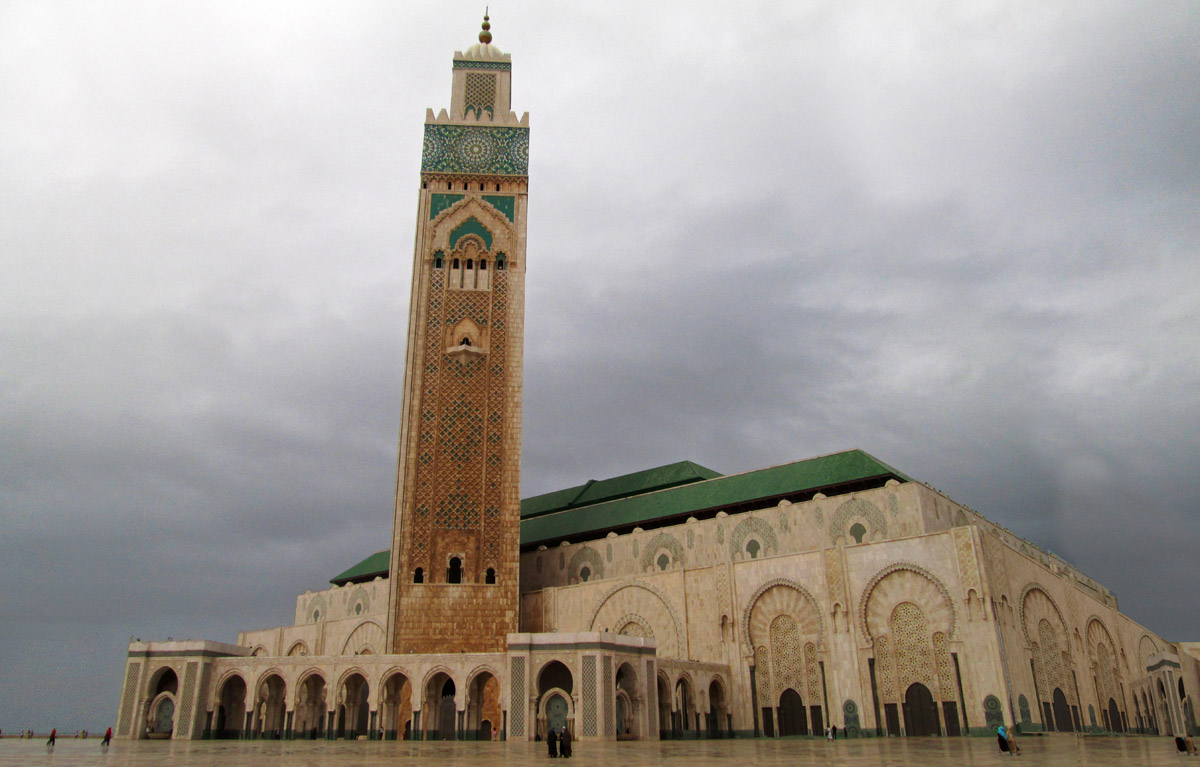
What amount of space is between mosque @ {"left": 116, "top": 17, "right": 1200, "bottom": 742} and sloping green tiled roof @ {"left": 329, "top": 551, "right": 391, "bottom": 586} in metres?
4.39

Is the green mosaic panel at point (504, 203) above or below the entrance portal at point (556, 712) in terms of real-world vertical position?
above

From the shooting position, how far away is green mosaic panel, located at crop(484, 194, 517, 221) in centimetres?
3100

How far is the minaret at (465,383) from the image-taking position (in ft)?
86.3

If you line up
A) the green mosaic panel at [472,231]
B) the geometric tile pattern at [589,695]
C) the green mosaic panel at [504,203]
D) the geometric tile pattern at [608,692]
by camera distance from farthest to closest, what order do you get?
the green mosaic panel at [504,203] → the green mosaic panel at [472,231] → the geometric tile pattern at [608,692] → the geometric tile pattern at [589,695]

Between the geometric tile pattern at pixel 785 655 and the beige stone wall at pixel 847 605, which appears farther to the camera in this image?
the geometric tile pattern at pixel 785 655

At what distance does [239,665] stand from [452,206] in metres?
17.1

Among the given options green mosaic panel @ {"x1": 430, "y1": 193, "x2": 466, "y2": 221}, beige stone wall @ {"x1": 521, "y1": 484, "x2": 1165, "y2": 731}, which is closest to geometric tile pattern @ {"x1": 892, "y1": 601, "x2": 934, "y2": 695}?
beige stone wall @ {"x1": 521, "y1": 484, "x2": 1165, "y2": 731}

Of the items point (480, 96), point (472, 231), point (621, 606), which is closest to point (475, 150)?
point (480, 96)

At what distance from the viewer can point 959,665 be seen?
20.1 m

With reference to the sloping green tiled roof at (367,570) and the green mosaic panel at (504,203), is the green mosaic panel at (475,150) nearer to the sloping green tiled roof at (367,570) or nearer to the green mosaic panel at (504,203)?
the green mosaic panel at (504,203)

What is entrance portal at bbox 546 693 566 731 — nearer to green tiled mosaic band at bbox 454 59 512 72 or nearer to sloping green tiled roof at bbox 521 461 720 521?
sloping green tiled roof at bbox 521 461 720 521

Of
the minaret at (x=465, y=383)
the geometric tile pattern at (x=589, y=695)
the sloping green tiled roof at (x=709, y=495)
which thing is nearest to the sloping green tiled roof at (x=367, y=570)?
the sloping green tiled roof at (x=709, y=495)

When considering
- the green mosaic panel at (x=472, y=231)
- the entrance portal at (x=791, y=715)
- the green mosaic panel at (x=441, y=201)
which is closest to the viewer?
the entrance portal at (x=791, y=715)

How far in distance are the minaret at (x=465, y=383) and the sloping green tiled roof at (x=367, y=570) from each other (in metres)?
12.0
